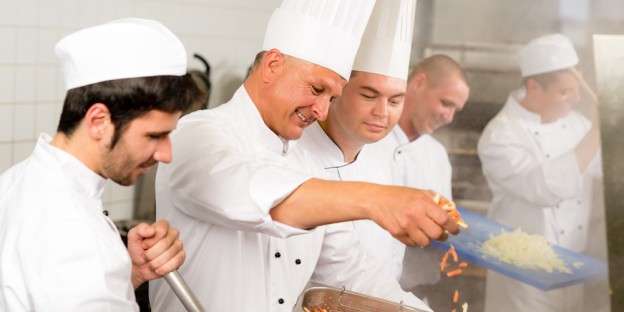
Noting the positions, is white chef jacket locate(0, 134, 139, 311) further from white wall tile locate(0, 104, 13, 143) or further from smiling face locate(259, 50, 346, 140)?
white wall tile locate(0, 104, 13, 143)

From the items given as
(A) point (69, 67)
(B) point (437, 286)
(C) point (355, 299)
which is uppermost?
(A) point (69, 67)

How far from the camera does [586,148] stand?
3098 millimetres

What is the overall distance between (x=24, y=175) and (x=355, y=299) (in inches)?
34.0

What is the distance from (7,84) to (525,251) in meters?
2.07

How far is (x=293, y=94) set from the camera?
1.95 m

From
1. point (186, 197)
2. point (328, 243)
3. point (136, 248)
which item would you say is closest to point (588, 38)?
point (328, 243)

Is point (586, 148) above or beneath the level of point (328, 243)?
above

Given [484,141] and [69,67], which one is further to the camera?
[484,141]

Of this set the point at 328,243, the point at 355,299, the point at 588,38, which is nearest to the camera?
the point at 355,299

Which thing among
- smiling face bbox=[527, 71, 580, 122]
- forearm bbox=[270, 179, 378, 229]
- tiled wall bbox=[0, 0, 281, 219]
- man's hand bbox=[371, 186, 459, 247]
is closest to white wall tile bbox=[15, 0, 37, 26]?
tiled wall bbox=[0, 0, 281, 219]

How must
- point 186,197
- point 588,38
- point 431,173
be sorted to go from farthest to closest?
point 431,173 → point 588,38 → point 186,197

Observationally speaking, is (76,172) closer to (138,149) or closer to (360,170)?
(138,149)

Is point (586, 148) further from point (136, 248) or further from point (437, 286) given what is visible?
point (136, 248)

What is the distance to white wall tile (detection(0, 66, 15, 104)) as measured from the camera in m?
3.18
